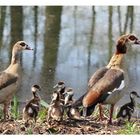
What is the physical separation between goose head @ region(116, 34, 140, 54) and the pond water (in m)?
0.05

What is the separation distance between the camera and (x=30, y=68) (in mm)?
4668

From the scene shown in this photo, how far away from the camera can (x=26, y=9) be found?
4676 mm

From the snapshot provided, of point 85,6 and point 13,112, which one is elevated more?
point 85,6

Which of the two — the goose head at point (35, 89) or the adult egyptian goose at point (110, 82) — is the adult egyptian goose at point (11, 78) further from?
the adult egyptian goose at point (110, 82)

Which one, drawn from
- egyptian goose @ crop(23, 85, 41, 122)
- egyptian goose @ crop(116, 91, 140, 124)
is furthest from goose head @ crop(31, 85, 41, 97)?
egyptian goose @ crop(116, 91, 140, 124)

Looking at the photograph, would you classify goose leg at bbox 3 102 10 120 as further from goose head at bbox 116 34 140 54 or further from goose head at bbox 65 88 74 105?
goose head at bbox 116 34 140 54

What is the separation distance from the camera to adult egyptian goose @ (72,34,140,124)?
4.55 meters

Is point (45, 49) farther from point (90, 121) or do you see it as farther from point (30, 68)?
point (90, 121)

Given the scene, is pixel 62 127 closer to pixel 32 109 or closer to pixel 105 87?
pixel 32 109

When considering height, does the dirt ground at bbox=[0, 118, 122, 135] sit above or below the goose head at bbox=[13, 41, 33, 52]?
below

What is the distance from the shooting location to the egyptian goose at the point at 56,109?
14.9 ft
